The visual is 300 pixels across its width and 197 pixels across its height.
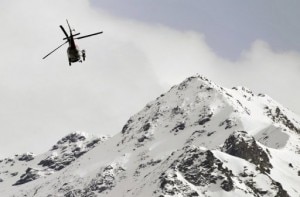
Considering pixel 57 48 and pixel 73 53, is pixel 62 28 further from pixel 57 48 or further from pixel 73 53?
pixel 73 53

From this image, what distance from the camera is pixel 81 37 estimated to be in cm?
5453

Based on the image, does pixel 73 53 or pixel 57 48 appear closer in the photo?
pixel 57 48

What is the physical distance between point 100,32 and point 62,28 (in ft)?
9.65

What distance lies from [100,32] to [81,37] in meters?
2.54

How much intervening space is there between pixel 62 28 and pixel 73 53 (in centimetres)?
659

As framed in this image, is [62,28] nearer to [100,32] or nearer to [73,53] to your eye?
[100,32]

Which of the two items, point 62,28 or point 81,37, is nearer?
point 62,28

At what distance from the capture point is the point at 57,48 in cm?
5156

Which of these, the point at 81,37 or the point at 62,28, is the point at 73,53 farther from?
the point at 62,28

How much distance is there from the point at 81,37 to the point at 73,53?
2.98 m

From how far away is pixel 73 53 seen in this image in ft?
188

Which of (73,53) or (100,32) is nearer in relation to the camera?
(100,32)

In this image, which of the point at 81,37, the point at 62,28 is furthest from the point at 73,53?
the point at 62,28

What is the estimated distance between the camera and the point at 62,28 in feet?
167
